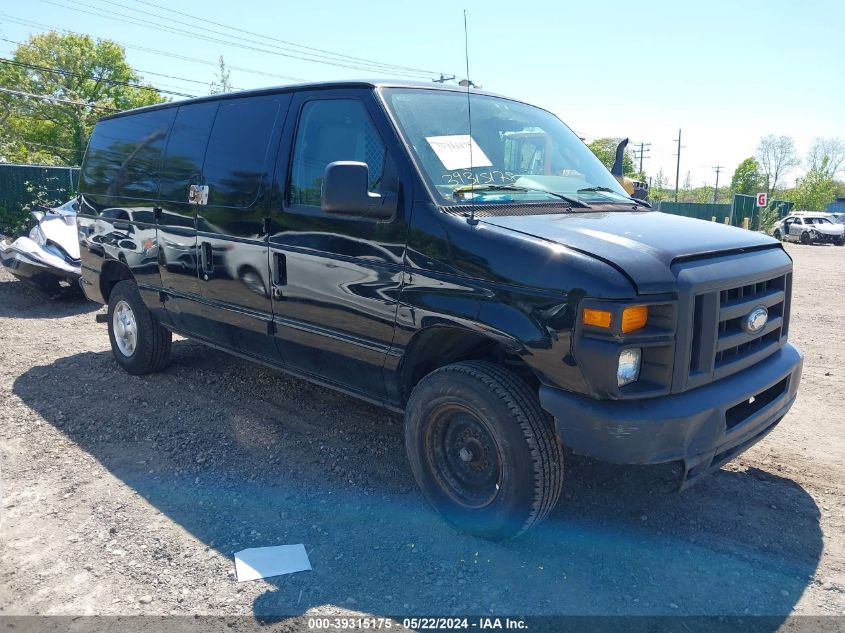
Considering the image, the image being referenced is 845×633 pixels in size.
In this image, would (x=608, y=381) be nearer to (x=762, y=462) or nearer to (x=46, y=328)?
A: (x=762, y=462)

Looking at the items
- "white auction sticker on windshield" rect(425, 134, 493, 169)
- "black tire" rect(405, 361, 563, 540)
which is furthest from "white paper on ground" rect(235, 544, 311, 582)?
"white auction sticker on windshield" rect(425, 134, 493, 169)

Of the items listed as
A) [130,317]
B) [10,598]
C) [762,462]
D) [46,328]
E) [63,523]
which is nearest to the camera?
[10,598]

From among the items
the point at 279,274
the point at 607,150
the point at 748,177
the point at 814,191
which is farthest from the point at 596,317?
the point at 748,177

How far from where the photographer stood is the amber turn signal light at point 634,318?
2590 mm

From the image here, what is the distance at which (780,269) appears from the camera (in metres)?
3.31

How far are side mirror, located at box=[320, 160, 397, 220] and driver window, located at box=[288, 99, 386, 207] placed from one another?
0.53 feet

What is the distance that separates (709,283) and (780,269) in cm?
84

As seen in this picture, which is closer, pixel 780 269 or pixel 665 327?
pixel 665 327

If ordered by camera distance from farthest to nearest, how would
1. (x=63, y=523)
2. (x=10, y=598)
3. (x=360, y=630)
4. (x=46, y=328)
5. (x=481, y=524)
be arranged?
(x=46, y=328)
(x=63, y=523)
(x=481, y=524)
(x=10, y=598)
(x=360, y=630)

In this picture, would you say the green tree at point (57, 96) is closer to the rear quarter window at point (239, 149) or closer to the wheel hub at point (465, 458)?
the rear quarter window at point (239, 149)

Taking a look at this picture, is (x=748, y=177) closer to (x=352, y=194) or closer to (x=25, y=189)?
(x=25, y=189)

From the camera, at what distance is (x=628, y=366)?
105 inches

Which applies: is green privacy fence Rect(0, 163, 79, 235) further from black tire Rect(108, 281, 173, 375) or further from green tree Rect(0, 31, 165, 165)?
green tree Rect(0, 31, 165, 165)

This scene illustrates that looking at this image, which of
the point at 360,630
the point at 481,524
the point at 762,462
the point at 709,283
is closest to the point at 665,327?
the point at 709,283
